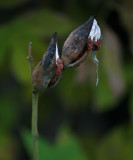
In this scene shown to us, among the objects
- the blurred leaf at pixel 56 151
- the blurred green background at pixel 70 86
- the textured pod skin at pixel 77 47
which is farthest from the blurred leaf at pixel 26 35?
the textured pod skin at pixel 77 47

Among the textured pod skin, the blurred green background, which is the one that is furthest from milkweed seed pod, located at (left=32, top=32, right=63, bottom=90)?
the blurred green background

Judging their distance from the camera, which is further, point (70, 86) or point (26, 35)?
point (70, 86)

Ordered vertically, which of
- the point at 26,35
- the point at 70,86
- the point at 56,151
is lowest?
the point at 56,151

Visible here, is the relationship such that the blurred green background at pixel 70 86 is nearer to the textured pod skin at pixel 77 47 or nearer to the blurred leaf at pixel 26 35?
the blurred leaf at pixel 26 35

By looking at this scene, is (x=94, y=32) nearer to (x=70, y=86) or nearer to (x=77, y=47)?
(x=77, y=47)

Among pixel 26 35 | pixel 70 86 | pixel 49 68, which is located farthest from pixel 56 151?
pixel 49 68

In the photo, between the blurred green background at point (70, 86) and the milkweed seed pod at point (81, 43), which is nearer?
the milkweed seed pod at point (81, 43)

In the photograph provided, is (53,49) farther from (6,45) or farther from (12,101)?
(12,101)
